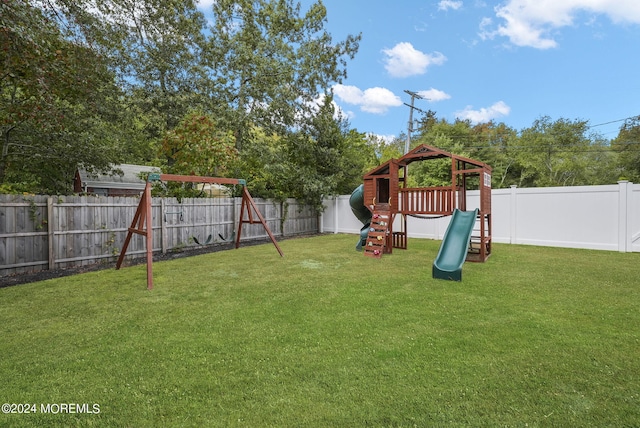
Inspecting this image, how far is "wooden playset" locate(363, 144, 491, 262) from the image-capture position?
7.02 meters

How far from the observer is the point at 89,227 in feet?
22.2

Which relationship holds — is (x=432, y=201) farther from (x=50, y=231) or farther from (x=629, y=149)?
(x=629, y=149)

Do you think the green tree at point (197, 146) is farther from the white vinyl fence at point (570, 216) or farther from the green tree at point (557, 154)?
the green tree at point (557, 154)

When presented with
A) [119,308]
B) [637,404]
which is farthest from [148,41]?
[637,404]

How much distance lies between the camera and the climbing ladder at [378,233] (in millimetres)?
7211

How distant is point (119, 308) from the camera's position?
12.5 ft

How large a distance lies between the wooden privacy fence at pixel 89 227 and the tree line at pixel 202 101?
3.51 ft

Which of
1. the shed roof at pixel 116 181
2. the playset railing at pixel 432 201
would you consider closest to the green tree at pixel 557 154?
the playset railing at pixel 432 201

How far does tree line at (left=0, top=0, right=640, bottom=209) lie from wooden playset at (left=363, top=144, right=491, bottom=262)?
13.7 ft

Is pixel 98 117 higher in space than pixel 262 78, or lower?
lower

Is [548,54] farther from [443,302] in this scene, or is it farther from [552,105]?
[443,302]

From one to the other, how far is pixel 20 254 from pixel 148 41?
345 inches

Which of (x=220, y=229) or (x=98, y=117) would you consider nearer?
(x=98, y=117)

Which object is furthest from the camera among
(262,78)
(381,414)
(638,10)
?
(262,78)
